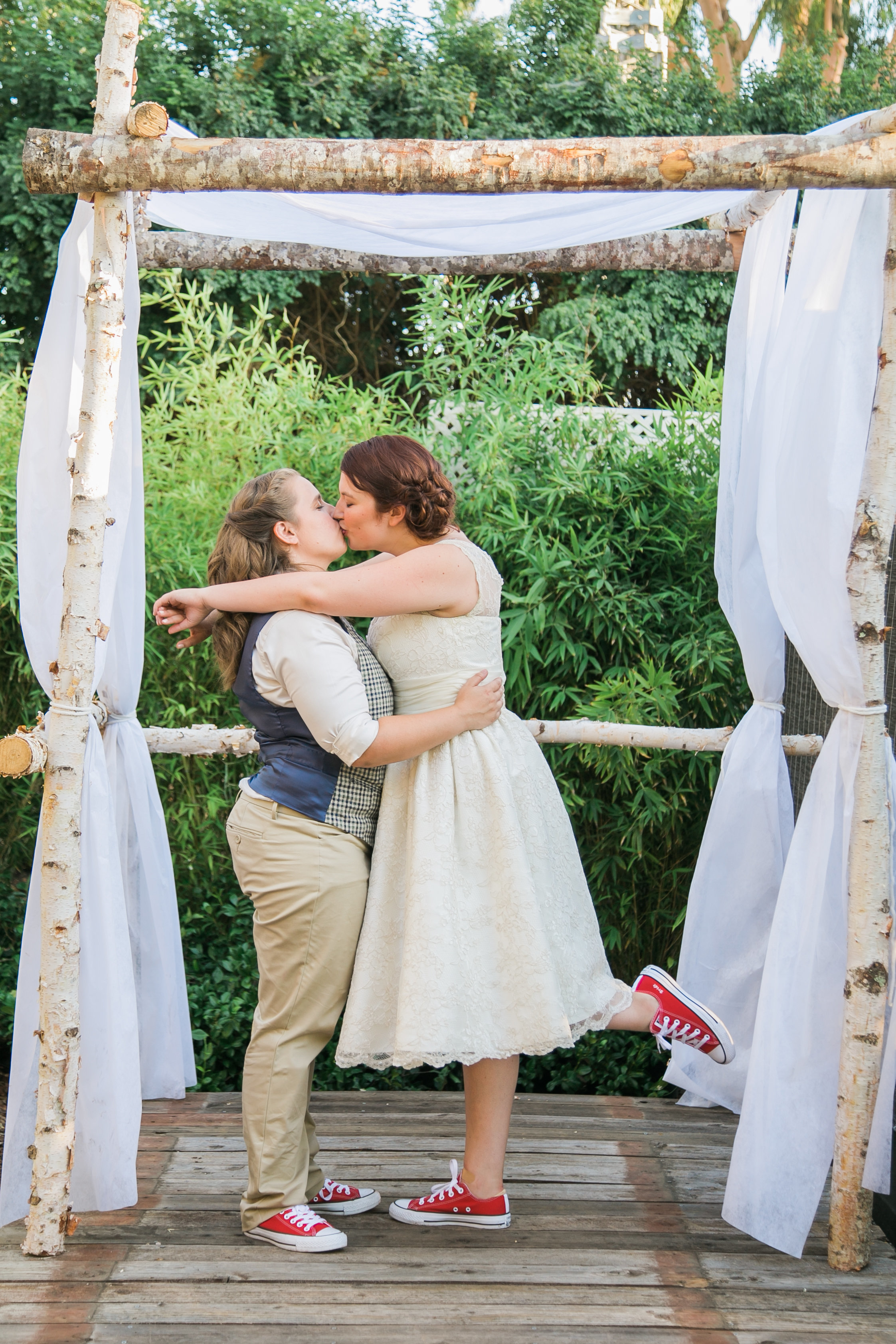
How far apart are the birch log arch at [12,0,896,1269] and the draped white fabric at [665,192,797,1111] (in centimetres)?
68

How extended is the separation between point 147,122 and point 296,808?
139cm

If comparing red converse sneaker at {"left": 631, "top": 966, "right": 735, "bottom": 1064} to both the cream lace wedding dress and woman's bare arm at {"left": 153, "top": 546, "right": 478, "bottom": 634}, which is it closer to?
the cream lace wedding dress

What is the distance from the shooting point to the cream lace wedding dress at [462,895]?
2.22 m

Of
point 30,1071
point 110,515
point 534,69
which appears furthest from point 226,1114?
point 534,69

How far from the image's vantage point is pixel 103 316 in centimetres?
229

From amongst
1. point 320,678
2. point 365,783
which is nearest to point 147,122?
point 320,678

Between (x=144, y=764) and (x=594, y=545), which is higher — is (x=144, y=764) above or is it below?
below

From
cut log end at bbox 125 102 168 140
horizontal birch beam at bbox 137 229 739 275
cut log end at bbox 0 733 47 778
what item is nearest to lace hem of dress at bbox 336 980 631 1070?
cut log end at bbox 0 733 47 778

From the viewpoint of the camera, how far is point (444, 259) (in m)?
3.23

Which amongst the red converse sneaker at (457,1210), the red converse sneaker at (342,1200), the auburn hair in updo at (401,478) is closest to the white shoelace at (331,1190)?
the red converse sneaker at (342,1200)

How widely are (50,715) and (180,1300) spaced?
3.88 feet

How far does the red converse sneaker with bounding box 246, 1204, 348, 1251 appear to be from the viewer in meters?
2.29

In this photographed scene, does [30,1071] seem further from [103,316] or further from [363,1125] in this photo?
[103,316]

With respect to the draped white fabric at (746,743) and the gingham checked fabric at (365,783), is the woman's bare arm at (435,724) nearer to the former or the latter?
the gingham checked fabric at (365,783)
